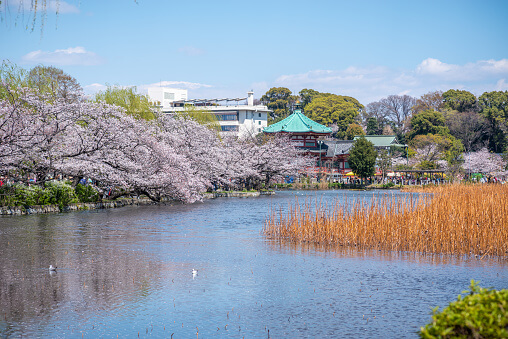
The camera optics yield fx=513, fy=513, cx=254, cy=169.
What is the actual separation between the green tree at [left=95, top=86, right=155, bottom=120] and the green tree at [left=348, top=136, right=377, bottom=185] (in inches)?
1136

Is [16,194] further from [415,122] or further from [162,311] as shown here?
[415,122]

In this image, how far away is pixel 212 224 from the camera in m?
23.2

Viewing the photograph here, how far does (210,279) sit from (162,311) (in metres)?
2.64

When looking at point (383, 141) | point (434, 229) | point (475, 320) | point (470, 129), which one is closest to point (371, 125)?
point (383, 141)

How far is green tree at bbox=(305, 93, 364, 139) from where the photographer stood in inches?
3528

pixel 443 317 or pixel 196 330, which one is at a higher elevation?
pixel 443 317

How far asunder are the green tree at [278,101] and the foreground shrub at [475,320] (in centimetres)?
9576

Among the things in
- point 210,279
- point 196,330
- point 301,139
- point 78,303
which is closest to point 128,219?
point 210,279

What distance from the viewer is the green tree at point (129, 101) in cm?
4278

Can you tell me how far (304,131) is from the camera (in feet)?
230

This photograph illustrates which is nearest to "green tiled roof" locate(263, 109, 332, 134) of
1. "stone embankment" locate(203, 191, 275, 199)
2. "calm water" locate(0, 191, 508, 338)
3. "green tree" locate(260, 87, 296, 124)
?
"stone embankment" locate(203, 191, 275, 199)

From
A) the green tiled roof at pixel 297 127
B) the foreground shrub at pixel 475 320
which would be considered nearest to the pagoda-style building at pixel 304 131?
the green tiled roof at pixel 297 127

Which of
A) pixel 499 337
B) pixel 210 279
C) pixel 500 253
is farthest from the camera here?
pixel 500 253

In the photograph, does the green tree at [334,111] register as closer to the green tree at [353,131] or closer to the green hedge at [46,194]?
the green tree at [353,131]
